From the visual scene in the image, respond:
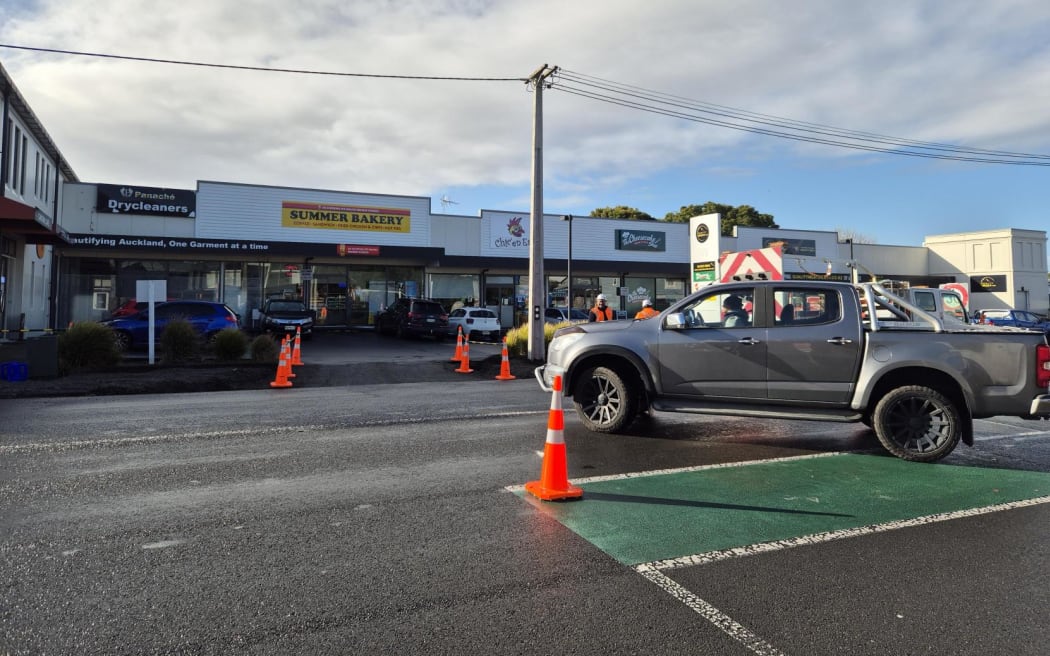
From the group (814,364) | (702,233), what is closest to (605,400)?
(814,364)

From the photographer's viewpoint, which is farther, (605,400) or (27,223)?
(27,223)

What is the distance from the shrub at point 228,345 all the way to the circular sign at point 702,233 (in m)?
11.3

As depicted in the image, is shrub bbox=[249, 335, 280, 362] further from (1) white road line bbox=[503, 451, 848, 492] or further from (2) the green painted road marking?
(2) the green painted road marking

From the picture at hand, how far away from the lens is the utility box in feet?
40.9

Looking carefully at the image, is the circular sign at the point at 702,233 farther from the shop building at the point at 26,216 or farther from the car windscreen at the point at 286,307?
the car windscreen at the point at 286,307

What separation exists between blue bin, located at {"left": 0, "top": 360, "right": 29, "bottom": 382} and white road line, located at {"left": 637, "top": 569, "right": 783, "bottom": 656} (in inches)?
521

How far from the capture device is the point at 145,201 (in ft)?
91.4

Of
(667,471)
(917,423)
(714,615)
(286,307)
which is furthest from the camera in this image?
(286,307)

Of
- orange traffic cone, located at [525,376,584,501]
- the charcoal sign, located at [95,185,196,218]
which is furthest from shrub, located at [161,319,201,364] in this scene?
the charcoal sign, located at [95,185,196,218]

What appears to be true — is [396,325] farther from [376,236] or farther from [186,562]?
[186,562]

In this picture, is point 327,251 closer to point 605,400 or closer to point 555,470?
point 605,400

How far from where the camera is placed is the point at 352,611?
3.15 m

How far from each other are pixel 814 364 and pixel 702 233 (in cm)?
783

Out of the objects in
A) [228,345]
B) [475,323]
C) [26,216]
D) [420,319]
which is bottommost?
[228,345]
